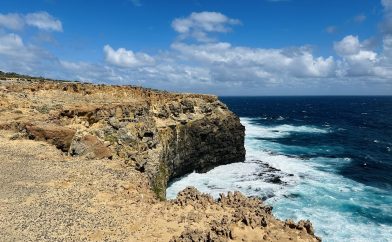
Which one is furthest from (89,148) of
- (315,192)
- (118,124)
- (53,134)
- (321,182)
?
(321,182)

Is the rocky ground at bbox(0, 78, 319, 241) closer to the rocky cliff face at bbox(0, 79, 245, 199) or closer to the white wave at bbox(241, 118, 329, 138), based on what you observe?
the rocky cliff face at bbox(0, 79, 245, 199)

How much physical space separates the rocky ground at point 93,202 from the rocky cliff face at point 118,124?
0.61 ft

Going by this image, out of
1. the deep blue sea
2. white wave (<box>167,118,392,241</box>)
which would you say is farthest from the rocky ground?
white wave (<box>167,118,392,241</box>)

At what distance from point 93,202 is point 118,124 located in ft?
50.3

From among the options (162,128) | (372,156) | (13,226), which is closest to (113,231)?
(13,226)

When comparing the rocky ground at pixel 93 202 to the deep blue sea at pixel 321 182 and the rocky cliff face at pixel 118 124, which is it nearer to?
the rocky cliff face at pixel 118 124

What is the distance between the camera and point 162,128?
53219mm

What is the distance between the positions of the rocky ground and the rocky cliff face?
0.61ft

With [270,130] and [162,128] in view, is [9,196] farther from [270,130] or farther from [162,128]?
[270,130]

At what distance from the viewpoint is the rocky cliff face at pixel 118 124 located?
107 ft

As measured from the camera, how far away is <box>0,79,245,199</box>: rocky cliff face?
3275 cm

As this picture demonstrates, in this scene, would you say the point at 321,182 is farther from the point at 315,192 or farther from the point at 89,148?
the point at 89,148

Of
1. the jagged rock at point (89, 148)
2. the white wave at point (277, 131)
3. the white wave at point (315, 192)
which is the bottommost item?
the white wave at point (315, 192)

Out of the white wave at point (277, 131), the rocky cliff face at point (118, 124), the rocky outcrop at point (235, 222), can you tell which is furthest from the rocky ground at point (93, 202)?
the white wave at point (277, 131)
